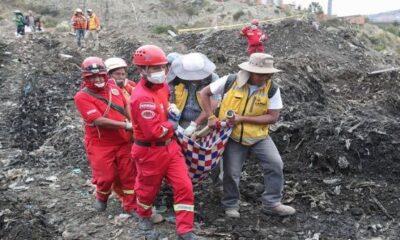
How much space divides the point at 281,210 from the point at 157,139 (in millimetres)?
1650

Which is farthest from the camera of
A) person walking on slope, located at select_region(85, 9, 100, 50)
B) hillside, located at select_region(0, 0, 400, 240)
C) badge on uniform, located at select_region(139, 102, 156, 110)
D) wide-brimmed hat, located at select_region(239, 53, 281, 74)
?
person walking on slope, located at select_region(85, 9, 100, 50)

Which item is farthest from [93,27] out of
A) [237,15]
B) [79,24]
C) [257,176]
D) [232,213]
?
[237,15]

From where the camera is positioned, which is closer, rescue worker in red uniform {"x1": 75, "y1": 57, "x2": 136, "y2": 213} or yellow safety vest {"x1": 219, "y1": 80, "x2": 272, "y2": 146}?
yellow safety vest {"x1": 219, "y1": 80, "x2": 272, "y2": 146}

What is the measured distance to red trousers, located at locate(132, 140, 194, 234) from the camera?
4.70m

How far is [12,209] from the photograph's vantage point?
5805 millimetres

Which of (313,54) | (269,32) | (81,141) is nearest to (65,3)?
(269,32)

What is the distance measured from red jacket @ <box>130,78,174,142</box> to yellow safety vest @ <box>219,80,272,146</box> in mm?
771

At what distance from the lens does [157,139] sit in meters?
4.70

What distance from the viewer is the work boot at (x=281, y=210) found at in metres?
5.47

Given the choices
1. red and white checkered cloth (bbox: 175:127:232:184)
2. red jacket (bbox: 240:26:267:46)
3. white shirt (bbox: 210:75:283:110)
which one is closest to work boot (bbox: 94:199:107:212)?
red and white checkered cloth (bbox: 175:127:232:184)

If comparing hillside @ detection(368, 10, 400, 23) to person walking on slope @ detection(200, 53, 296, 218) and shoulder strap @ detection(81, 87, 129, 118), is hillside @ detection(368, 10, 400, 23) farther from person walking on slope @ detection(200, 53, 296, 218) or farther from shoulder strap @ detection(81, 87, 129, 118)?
shoulder strap @ detection(81, 87, 129, 118)

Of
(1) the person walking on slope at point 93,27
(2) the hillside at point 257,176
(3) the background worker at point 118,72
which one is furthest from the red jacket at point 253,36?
(3) the background worker at point 118,72

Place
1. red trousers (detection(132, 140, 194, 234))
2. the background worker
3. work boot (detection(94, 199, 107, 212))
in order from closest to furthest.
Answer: red trousers (detection(132, 140, 194, 234))
work boot (detection(94, 199, 107, 212))
the background worker

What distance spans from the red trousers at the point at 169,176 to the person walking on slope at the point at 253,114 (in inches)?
23.0
